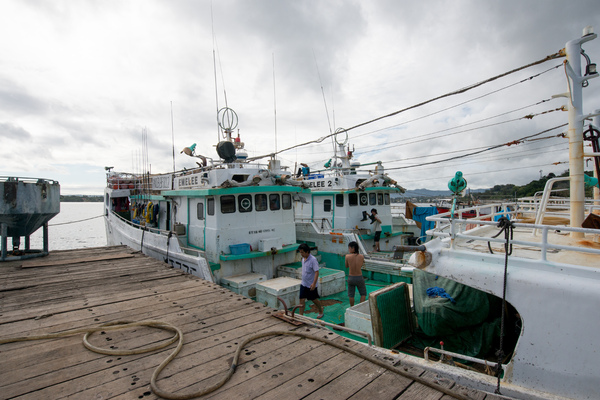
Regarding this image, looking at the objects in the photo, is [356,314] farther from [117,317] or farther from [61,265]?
[61,265]

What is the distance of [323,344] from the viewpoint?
3625 mm

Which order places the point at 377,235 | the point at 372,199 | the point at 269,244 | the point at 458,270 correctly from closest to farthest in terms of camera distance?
the point at 458,270
the point at 269,244
the point at 377,235
the point at 372,199

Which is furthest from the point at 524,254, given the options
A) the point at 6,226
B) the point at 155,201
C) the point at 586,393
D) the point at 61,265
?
the point at 155,201

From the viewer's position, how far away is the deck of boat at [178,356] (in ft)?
9.04

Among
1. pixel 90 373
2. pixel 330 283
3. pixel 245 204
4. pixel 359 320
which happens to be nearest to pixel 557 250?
pixel 359 320

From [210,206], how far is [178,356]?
20.7ft

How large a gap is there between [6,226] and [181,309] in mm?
6259

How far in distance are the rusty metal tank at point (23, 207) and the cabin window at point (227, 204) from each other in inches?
174

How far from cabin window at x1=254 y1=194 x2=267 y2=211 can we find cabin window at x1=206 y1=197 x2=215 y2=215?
1.29 meters

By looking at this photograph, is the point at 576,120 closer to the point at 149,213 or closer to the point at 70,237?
the point at 149,213

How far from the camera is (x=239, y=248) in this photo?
29.1ft

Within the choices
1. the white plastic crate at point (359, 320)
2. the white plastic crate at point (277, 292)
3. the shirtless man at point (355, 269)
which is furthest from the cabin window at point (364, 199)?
the white plastic crate at point (359, 320)

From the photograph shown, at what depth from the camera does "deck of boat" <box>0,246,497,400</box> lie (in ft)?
9.04

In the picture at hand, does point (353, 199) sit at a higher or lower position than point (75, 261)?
higher
